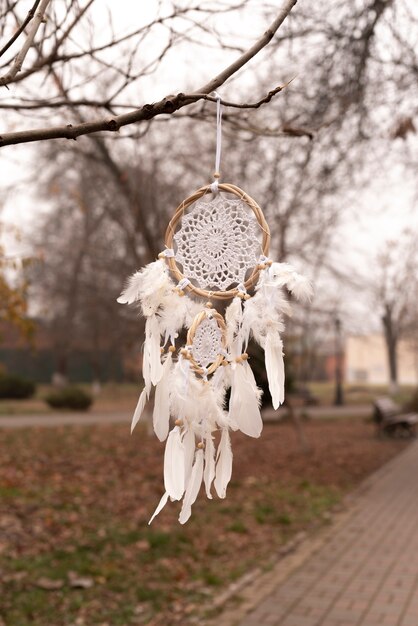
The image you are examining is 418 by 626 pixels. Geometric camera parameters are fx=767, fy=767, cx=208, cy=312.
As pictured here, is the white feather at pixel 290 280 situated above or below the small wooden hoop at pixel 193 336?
above

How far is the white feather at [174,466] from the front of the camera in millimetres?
2434

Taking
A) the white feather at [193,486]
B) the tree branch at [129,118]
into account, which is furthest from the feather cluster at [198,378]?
the tree branch at [129,118]

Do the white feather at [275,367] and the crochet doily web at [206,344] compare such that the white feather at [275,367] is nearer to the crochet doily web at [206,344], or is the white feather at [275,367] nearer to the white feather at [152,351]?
the crochet doily web at [206,344]

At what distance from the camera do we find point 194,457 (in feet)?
8.83

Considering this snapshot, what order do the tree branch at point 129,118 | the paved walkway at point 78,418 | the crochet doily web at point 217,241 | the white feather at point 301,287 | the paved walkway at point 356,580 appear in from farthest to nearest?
the paved walkway at point 78,418 → the paved walkway at point 356,580 → the crochet doily web at point 217,241 → the white feather at point 301,287 → the tree branch at point 129,118

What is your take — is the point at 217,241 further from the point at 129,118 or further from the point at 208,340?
the point at 129,118

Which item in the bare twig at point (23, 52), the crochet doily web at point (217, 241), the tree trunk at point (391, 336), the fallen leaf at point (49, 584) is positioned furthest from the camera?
the tree trunk at point (391, 336)

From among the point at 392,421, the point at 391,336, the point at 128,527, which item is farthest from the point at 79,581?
the point at 391,336

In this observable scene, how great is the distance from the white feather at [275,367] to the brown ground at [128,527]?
12.6 ft

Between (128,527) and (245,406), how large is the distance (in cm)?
615

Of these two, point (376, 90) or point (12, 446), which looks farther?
point (12, 446)

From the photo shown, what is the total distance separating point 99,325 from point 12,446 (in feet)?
63.7

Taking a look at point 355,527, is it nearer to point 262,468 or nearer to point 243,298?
point 262,468

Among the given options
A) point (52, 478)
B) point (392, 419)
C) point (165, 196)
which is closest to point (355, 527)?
point (52, 478)
